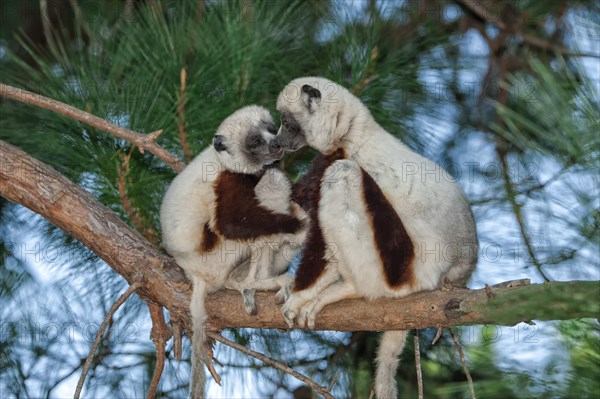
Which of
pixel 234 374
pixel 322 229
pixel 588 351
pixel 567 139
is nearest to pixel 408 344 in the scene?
pixel 234 374

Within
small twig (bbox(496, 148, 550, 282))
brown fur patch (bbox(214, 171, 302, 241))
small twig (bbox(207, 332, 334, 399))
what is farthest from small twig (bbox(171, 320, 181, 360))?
small twig (bbox(496, 148, 550, 282))

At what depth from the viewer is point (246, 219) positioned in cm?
467

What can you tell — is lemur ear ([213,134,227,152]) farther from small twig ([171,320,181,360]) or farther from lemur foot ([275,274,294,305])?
small twig ([171,320,181,360])

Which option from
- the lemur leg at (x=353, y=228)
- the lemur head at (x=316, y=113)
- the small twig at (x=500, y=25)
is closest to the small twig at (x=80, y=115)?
the lemur head at (x=316, y=113)

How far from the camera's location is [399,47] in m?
5.85

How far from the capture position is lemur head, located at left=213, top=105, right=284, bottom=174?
485 centimetres

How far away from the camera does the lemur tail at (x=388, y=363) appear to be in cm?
434

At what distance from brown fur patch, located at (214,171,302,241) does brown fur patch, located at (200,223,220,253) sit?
0.22ft

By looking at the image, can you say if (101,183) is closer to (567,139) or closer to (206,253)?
(206,253)

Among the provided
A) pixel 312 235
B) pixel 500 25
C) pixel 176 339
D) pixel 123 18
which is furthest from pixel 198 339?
pixel 500 25

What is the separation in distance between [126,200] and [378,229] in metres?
1.58

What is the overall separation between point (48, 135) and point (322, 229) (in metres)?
1.88

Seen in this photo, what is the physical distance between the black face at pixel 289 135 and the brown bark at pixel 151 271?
90 cm

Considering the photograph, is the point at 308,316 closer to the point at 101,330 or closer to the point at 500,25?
the point at 101,330
